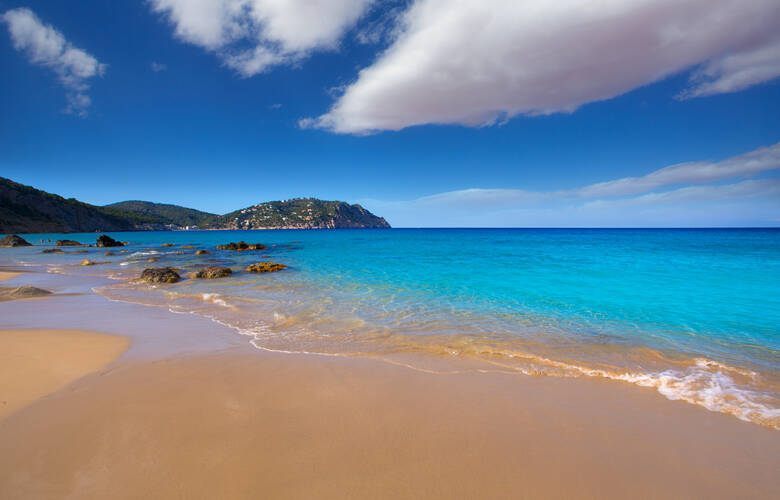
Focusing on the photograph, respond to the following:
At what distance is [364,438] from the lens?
11.5 feet

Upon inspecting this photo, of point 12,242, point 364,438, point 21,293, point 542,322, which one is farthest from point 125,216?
point 364,438

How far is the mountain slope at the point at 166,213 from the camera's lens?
15838 centimetres

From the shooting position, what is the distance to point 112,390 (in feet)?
14.6

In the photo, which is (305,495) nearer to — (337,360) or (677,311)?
(337,360)

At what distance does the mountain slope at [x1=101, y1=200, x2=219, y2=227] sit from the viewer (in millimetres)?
158375

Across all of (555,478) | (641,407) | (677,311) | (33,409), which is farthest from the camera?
(677,311)

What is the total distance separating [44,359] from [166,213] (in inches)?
8385

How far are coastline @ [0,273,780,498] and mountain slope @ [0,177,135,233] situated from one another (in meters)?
114

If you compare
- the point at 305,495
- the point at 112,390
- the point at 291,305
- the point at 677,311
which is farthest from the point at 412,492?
Result: the point at 677,311

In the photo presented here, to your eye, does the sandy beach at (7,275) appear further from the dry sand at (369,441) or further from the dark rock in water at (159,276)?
the dry sand at (369,441)

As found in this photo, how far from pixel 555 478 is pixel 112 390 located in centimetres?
602

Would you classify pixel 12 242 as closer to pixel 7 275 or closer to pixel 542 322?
pixel 7 275

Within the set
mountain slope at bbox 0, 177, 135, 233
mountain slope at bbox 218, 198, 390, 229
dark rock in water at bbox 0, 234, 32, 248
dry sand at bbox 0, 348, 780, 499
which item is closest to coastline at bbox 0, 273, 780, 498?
dry sand at bbox 0, 348, 780, 499

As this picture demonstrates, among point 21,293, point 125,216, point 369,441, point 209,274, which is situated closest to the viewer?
point 369,441
